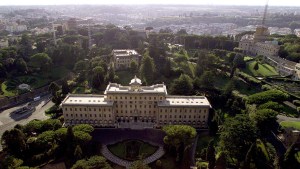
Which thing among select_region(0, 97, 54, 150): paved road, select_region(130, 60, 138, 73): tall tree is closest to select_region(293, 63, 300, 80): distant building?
select_region(130, 60, 138, 73): tall tree

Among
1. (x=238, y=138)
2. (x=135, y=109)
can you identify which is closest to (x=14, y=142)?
(x=135, y=109)

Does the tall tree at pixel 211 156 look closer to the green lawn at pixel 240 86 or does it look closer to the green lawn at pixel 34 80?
the green lawn at pixel 240 86

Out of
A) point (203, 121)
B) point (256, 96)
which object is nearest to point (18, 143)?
point (203, 121)

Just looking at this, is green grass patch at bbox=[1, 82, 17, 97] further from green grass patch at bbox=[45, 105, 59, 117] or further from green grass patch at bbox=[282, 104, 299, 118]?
green grass patch at bbox=[282, 104, 299, 118]

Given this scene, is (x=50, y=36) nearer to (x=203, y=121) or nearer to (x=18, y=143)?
(x=18, y=143)

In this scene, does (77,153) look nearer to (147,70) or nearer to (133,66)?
(147,70)

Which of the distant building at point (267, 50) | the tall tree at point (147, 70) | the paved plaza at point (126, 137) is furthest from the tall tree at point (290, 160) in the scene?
the distant building at point (267, 50)
